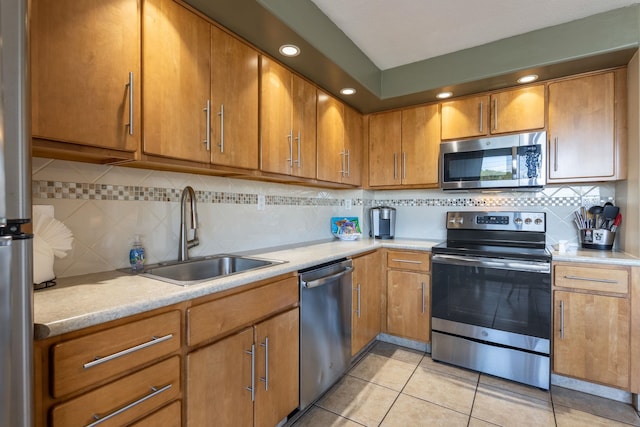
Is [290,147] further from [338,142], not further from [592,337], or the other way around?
[592,337]

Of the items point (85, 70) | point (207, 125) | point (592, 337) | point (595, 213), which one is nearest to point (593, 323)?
point (592, 337)

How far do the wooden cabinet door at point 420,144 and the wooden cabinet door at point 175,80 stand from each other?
1.96 meters

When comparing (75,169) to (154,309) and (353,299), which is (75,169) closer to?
(154,309)

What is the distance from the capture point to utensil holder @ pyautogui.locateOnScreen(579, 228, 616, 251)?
2.26 metres

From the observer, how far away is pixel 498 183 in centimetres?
254

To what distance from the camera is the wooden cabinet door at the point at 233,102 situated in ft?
5.37

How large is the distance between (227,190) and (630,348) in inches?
108

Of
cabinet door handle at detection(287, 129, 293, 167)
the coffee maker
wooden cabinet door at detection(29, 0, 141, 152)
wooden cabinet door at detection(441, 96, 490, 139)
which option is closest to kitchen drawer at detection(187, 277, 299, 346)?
wooden cabinet door at detection(29, 0, 141, 152)

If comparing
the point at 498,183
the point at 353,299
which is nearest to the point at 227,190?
the point at 353,299

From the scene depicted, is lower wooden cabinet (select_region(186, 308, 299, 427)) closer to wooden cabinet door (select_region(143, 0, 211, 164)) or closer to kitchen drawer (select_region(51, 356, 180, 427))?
kitchen drawer (select_region(51, 356, 180, 427))

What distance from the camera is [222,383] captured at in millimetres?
1291

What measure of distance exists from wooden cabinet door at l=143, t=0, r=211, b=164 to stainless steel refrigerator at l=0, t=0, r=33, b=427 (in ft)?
2.11

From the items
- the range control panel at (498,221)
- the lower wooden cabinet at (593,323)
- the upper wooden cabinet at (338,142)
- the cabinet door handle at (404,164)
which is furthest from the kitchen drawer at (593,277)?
the upper wooden cabinet at (338,142)

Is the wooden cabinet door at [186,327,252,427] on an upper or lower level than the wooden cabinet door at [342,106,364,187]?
lower
